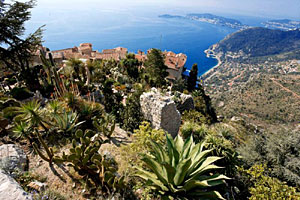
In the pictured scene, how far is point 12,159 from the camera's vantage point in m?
3.89

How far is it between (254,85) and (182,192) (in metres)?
75.7

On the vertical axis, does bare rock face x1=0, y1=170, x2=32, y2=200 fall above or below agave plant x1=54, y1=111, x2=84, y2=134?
above

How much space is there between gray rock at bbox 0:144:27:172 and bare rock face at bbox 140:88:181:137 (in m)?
5.25

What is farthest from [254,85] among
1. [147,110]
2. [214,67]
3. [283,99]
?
[147,110]

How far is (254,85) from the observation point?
6512 centimetres

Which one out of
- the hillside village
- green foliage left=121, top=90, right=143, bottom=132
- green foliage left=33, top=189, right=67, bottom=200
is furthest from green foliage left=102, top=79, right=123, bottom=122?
green foliage left=33, top=189, right=67, bottom=200

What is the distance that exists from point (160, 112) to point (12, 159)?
5.46 meters

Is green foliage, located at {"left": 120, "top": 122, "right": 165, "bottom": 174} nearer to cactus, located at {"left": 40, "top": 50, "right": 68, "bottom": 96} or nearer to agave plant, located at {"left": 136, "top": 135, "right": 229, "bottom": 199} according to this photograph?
agave plant, located at {"left": 136, "top": 135, "right": 229, "bottom": 199}

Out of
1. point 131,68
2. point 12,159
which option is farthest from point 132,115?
point 131,68

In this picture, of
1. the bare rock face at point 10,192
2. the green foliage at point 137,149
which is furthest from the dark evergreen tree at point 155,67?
the bare rock face at point 10,192

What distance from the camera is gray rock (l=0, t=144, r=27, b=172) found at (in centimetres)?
353

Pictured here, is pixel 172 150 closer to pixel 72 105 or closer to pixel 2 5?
pixel 72 105

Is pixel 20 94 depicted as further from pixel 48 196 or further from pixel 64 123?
pixel 48 196

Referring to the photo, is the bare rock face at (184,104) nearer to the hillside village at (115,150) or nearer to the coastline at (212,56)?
the hillside village at (115,150)
